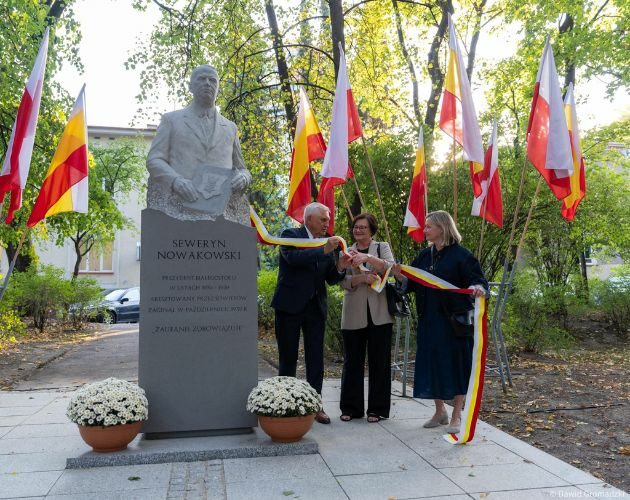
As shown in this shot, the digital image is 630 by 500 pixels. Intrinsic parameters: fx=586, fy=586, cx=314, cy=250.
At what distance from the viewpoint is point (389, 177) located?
9219 millimetres

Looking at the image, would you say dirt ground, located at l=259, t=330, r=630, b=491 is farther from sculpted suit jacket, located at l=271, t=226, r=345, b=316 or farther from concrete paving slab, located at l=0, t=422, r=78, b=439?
concrete paving slab, located at l=0, t=422, r=78, b=439

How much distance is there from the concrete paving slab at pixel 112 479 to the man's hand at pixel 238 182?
226cm

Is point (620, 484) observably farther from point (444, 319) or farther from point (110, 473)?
point (110, 473)

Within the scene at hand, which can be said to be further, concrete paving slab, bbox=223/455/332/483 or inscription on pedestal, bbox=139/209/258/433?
inscription on pedestal, bbox=139/209/258/433

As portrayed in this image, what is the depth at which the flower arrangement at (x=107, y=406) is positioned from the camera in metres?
4.16

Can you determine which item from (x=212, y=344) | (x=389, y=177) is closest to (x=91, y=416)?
(x=212, y=344)

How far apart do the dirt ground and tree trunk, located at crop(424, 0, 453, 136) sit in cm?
607

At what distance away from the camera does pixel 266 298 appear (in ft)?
49.0

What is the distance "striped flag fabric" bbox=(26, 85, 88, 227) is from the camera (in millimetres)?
5609

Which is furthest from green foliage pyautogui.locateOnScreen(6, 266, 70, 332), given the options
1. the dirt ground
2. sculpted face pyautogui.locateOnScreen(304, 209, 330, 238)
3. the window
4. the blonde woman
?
the window

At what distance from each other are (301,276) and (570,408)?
3.48 meters

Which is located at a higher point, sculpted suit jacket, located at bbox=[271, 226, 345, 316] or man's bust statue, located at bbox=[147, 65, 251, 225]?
man's bust statue, located at bbox=[147, 65, 251, 225]

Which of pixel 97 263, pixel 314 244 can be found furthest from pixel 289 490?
pixel 97 263

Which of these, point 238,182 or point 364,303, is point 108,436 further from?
point 364,303
